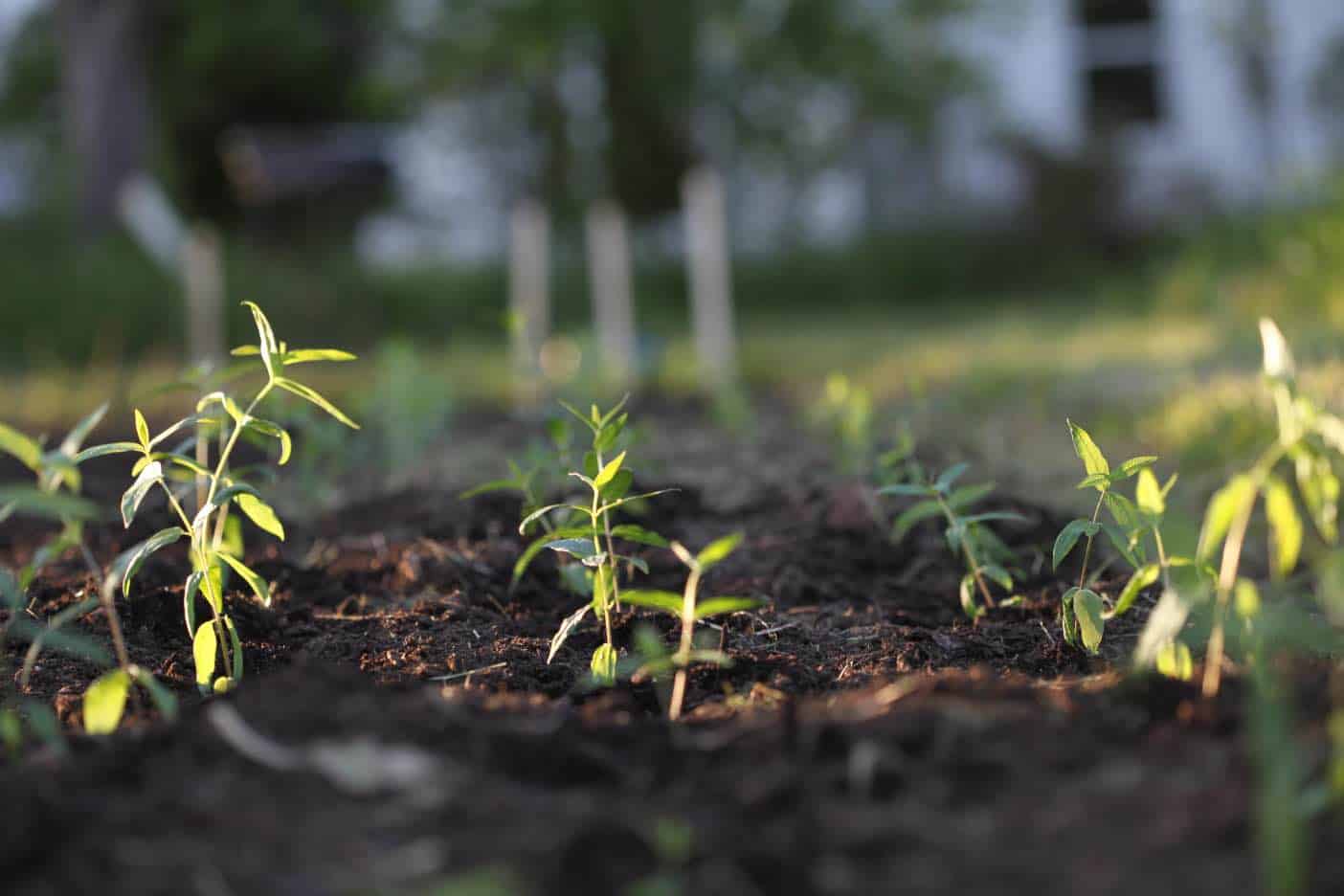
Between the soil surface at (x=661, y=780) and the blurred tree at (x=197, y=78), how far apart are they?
12.0 metres

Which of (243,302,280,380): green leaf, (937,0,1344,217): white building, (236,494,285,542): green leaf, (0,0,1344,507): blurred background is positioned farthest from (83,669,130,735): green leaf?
(937,0,1344,217): white building

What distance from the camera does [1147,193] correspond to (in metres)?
13.6

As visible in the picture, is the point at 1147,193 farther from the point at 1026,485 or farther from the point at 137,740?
the point at 137,740

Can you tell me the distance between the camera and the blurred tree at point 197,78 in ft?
41.6

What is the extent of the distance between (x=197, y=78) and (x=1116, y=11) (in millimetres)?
11010

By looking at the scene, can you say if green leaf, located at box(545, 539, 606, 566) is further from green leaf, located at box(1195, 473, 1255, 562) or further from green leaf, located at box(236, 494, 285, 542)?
green leaf, located at box(1195, 473, 1255, 562)

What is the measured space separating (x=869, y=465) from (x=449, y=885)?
7.24 ft

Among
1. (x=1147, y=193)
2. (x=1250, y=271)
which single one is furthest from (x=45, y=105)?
(x=1250, y=271)

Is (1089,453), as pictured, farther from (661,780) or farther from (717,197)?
(717,197)

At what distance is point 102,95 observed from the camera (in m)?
12.6

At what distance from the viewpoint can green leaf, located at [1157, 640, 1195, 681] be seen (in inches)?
56.9

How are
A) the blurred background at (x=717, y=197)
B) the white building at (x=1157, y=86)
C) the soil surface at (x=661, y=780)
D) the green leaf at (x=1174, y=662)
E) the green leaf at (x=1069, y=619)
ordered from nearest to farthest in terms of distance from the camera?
the soil surface at (x=661, y=780), the green leaf at (x=1174, y=662), the green leaf at (x=1069, y=619), the blurred background at (x=717, y=197), the white building at (x=1157, y=86)

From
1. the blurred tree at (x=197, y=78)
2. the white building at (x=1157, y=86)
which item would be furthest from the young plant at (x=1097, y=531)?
the white building at (x=1157, y=86)

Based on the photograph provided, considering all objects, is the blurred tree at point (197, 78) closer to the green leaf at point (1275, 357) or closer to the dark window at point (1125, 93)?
the dark window at point (1125, 93)
